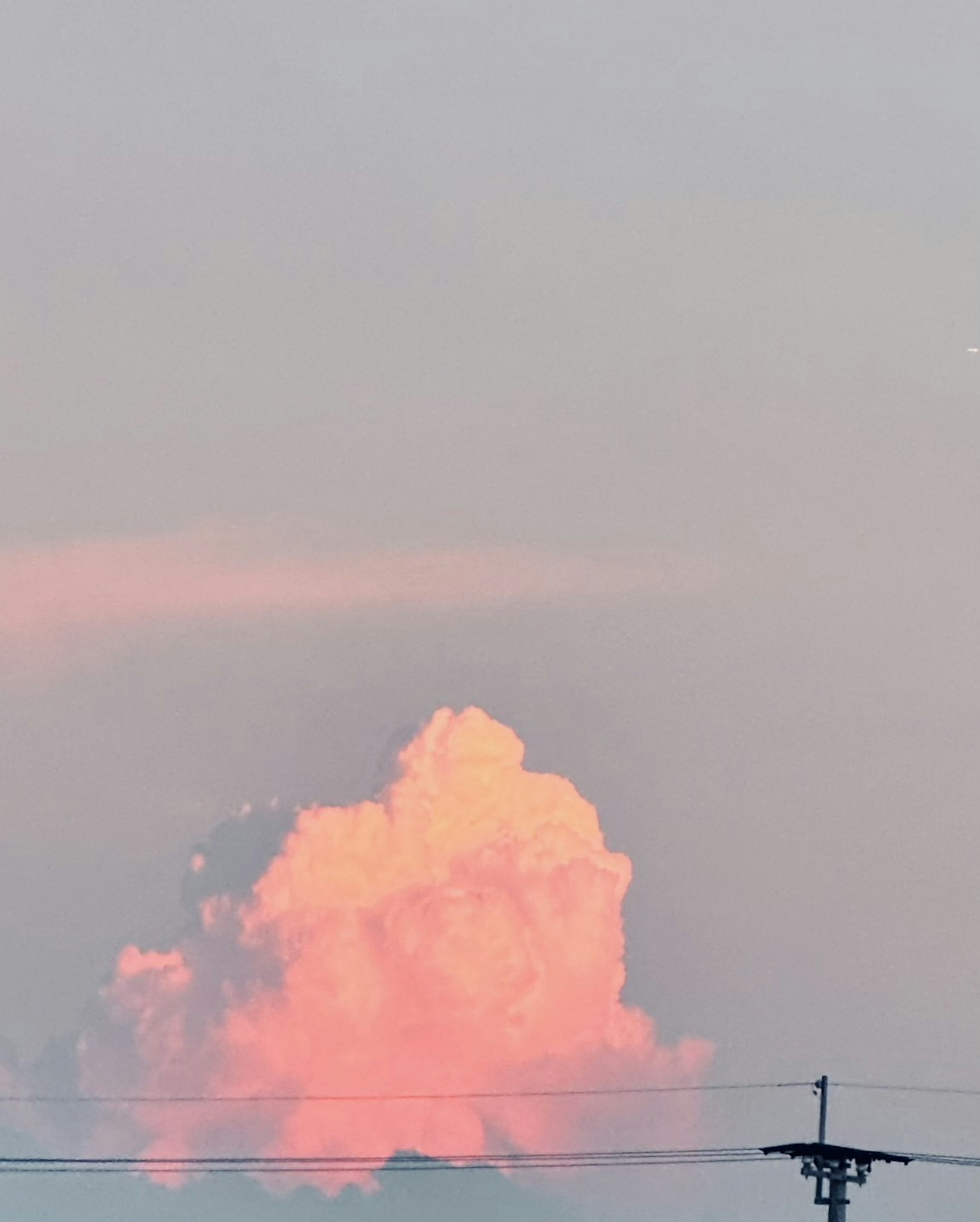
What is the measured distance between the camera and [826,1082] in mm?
169500

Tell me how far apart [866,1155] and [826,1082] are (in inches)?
363

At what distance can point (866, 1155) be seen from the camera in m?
161

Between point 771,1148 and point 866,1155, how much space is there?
568 cm

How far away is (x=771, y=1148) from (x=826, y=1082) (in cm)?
786

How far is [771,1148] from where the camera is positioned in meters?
163
